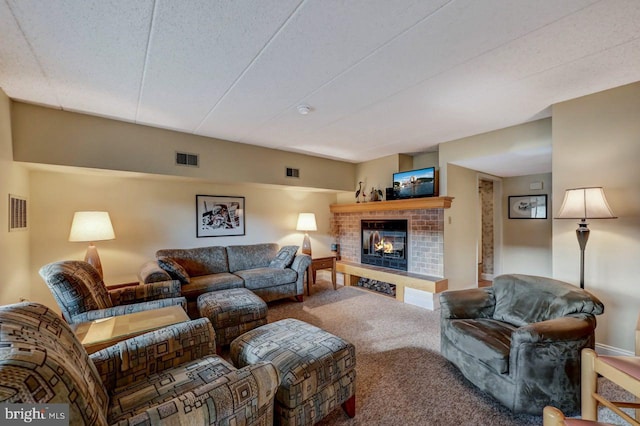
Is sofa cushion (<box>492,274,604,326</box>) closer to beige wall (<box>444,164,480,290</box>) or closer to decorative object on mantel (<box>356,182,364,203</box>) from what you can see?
beige wall (<box>444,164,480,290</box>)

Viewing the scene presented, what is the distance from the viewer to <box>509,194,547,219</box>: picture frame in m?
4.54

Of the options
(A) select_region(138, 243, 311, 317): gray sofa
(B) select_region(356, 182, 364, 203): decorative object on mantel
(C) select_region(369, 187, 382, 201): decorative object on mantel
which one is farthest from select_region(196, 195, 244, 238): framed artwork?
(C) select_region(369, 187, 382, 201): decorative object on mantel

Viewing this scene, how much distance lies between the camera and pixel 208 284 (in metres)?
3.29

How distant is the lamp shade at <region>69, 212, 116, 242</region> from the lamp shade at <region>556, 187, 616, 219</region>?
4.59m

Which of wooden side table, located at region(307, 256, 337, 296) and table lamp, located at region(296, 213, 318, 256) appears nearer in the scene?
wooden side table, located at region(307, 256, 337, 296)

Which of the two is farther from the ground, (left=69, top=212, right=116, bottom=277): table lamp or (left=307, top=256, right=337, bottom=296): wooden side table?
(left=69, top=212, right=116, bottom=277): table lamp

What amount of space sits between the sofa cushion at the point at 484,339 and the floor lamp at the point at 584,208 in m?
0.98

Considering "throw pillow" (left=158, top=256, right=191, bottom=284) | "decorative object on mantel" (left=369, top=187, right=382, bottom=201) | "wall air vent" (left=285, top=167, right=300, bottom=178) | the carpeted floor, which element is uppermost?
"wall air vent" (left=285, top=167, right=300, bottom=178)

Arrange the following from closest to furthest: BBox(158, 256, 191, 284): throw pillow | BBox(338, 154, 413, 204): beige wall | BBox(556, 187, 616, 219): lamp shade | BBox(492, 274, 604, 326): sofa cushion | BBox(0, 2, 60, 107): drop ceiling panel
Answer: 1. BBox(0, 2, 60, 107): drop ceiling panel
2. BBox(492, 274, 604, 326): sofa cushion
3. BBox(556, 187, 616, 219): lamp shade
4. BBox(158, 256, 191, 284): throw pillow
5. BBox(338, 154, 413, 204): beige wall

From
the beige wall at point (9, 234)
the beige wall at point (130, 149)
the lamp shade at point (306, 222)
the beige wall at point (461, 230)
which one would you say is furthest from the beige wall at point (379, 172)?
the beige wall at point (9, 234)

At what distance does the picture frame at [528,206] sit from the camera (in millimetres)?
4539

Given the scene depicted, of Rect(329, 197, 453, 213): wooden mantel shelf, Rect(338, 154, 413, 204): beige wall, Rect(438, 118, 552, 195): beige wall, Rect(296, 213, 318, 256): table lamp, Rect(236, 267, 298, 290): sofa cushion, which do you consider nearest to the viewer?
Rect(438, 118, 552, 195): beige wall

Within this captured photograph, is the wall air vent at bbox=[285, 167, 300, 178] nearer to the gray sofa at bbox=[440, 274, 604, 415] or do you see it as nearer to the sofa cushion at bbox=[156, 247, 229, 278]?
the sofa cushion at bbox=[156, 247, 229, 278]

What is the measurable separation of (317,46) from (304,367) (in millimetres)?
1970
